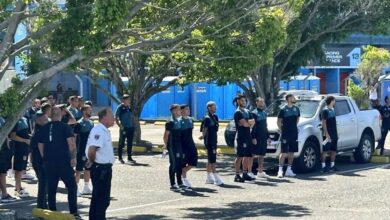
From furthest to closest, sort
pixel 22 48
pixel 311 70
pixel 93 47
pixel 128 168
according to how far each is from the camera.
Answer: pixel 311 70 → pixel 128 168 → pixel 22 48 → pixel 93 47

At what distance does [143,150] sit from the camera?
26750 millimetres

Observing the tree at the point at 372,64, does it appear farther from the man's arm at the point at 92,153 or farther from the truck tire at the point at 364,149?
the man's arm at the point at 92,153

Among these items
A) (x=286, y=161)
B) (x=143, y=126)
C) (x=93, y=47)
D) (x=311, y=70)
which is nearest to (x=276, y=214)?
(x=93, y=47)

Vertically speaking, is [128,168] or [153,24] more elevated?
[153,24]

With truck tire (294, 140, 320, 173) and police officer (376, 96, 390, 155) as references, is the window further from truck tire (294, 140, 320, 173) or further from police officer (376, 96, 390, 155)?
police officer (376, 96, 390, 155)

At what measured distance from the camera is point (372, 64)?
38875 mm

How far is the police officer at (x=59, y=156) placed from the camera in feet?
43.3

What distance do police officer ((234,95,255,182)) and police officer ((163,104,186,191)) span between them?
1.60 m

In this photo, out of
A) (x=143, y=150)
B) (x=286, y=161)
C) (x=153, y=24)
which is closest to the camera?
(x=153, y=24)

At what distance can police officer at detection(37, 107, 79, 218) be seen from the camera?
13.2 meters

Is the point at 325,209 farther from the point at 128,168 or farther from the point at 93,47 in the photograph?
the point at 128,168

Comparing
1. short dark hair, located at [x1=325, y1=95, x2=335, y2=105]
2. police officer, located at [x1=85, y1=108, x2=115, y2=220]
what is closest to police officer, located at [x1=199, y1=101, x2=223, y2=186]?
short dark hair, located at [x1=325, y1=95, x2=335, y2=105]

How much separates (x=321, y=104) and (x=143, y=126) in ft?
66.4

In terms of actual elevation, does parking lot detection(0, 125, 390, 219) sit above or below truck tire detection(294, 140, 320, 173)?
below
